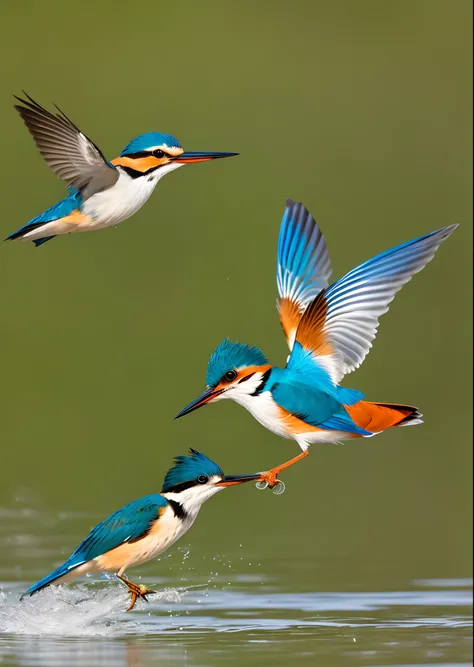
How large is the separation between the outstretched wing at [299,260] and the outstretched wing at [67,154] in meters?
0.94

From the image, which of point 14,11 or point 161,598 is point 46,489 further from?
point 14,11

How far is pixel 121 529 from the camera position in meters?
5.71

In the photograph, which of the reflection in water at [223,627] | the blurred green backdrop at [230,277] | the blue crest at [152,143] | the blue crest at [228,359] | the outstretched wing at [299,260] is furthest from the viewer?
the blurred green backdrop at [230,277]

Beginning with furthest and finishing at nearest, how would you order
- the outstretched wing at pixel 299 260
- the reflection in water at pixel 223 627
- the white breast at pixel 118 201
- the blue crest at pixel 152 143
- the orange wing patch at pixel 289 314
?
the outstretched wing at pixel 299 260
the orange wing patch at pixel 289 314
the reflection in water at pixel 223 627
the blue crest at pixel 152 143
the white breast at pixel 118 201

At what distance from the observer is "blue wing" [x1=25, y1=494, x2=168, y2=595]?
5.67 meters

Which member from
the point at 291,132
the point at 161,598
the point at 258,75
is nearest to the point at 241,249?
the point at 291,132

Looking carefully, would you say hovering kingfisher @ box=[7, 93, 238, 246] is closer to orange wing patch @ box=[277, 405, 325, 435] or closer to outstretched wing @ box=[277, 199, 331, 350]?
outstretched wing @ box=[277, 199, 331, 350]

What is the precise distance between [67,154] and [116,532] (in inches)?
57.1

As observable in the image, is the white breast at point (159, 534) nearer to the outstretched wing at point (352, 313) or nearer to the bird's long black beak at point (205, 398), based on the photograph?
the bird's long black beak at point (205, 398)

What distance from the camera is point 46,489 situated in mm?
9992

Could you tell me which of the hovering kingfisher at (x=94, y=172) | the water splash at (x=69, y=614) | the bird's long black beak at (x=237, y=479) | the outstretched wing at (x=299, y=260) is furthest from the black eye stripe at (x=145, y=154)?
the water splash at (x=69, y=614)

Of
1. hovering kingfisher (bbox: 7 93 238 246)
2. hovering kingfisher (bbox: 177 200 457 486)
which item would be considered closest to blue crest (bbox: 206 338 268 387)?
hovering kingfisher (bbox: 177 200 457 486)

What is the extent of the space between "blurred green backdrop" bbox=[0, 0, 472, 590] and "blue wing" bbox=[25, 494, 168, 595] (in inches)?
93.7

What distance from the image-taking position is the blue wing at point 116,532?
5672mm
